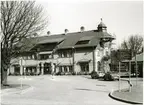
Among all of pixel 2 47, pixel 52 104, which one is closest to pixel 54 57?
pixel 2 47

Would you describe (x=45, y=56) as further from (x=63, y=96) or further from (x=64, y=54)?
(x=63, y=96)

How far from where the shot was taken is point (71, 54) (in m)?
54.3

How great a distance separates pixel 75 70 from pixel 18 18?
1264 inches

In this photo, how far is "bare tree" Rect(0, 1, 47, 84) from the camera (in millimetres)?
21673

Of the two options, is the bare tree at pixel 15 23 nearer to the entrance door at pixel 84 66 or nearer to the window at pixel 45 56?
the entrance door at pixel 84 66

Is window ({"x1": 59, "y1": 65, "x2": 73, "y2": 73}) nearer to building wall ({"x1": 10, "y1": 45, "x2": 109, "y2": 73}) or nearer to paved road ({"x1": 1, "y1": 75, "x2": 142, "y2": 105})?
building wall ({"x1": 10, "y1": 45, "x2": 109, "y2": 73})

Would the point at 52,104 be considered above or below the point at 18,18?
below

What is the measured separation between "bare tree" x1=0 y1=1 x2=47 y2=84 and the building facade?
1068 inches

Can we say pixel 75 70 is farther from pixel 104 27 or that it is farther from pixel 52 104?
pixel 52 104

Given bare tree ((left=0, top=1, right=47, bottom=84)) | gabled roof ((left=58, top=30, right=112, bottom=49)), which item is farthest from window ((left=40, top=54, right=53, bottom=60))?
bare tree ((left=0, top=1, right=47, bottom=84))

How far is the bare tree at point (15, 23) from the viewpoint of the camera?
2167 cm

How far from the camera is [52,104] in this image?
12.8m

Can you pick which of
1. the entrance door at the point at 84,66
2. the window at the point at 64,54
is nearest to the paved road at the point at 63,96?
the entrance door at the point at 84,66

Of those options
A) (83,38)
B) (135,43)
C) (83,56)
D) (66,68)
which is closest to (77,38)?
(83,38)
